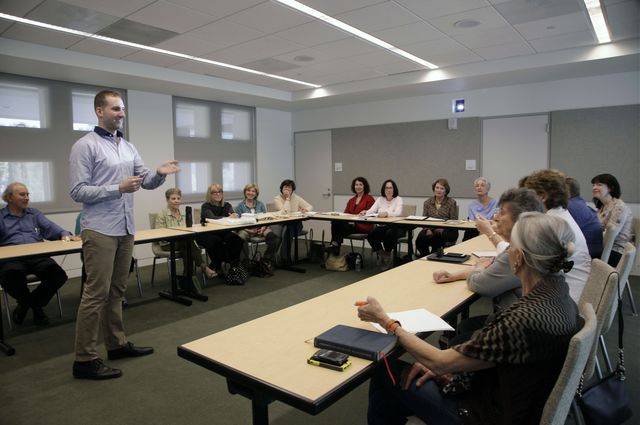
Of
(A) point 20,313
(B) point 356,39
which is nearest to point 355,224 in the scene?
(B) point 356,39

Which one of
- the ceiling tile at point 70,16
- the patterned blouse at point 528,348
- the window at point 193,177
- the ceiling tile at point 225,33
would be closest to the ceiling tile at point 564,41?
the ceiling tile at point 225,33

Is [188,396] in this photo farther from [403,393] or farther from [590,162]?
[590,162]

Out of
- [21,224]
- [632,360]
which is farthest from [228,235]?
[632,360]

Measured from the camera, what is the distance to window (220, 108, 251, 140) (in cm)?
709

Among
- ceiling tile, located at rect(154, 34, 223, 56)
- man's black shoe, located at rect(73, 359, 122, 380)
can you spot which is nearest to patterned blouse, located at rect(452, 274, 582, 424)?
man's black shoe, located at rect(73, 359, 122, 380)

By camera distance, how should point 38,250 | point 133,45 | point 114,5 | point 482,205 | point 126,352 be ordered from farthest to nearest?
point 482,205 → point 133,45 → point 114,5 → point 38,250 → point 126,352

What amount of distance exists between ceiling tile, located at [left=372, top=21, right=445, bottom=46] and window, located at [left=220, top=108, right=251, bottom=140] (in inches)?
141

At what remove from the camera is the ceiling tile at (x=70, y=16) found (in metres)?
3.35

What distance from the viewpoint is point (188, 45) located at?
439 cm

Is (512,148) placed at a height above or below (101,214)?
above

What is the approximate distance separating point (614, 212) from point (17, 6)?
537 centimetres

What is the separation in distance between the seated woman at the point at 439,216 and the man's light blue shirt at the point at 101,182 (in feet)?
12.1

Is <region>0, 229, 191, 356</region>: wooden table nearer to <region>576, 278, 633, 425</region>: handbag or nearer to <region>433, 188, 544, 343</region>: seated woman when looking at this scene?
<region>433, 188, 544, 343</region>: seated woman

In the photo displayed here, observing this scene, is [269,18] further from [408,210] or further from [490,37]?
[408,210]
